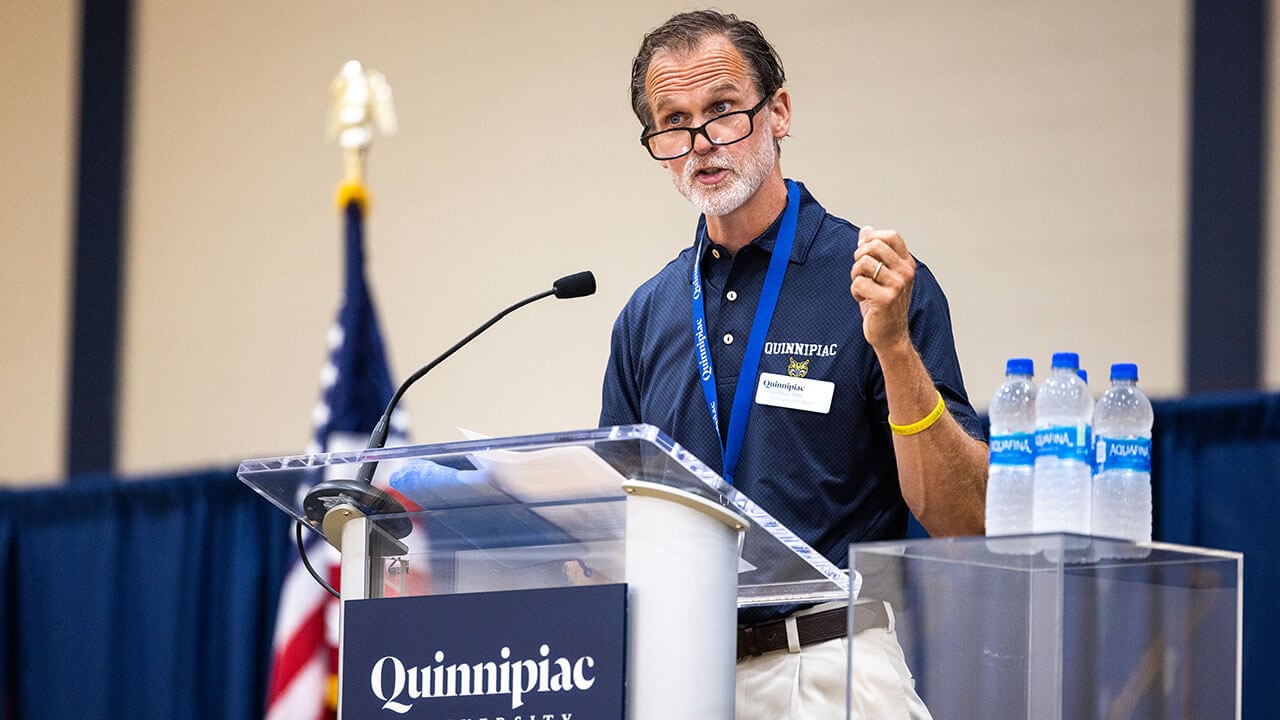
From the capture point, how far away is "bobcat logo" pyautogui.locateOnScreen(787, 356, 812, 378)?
2.41m

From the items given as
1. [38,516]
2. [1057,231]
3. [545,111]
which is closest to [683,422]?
[1057,231]

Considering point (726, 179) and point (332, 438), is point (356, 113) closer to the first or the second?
point (332, 438)

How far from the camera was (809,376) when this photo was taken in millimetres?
2400

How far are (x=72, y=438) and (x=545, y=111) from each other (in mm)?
2429

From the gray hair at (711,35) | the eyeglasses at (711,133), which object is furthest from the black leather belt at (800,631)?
the gray hair at (711,35)

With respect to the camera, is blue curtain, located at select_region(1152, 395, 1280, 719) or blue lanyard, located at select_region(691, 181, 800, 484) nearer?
blue lanyard, located at select_region(691, 181, 800, 484)

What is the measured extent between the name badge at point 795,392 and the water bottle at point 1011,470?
441mm

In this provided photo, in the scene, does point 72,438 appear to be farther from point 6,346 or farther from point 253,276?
point 253,276

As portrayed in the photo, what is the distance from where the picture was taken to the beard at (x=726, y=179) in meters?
2.55

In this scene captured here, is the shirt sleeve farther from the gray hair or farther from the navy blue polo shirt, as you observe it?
the gray hair

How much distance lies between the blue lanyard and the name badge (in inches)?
0.9

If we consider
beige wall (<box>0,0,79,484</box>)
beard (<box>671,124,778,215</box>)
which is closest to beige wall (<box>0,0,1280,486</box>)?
beige wall (<box>0,0,79,484</box>)

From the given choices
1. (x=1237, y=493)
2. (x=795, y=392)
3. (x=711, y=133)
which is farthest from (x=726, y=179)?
(x=1237, y=493)

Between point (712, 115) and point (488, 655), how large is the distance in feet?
3.82
